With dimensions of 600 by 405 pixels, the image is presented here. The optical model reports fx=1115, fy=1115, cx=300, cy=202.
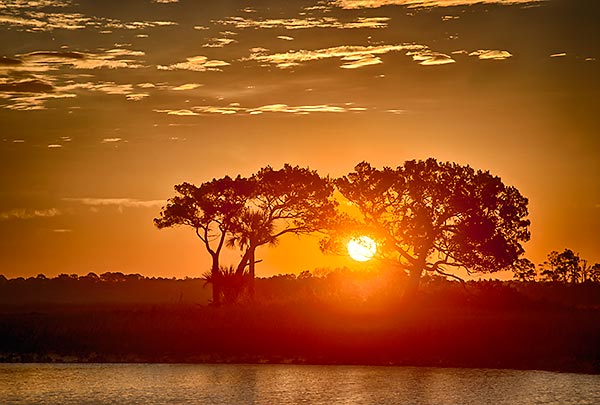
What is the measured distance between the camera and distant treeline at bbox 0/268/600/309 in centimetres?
7838

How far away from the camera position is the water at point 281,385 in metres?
47.8

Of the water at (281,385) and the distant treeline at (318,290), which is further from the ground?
the distant treeline at (318,290)

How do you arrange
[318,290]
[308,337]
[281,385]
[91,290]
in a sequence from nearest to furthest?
[281,385], [308,337], [318,290], [91,290]

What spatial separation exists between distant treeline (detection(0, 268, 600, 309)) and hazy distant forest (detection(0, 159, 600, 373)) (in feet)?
0.96

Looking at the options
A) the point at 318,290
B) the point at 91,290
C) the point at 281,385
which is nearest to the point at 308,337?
the point at 281,385

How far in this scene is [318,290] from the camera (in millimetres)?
85062

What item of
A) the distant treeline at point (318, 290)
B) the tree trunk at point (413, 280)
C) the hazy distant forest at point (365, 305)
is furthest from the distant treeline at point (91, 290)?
the tree trunk at point (413, 280)

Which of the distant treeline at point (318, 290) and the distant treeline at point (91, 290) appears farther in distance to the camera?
the distant treeline at point (91, 290)

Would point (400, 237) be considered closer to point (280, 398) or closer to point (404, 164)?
point (404, 164)

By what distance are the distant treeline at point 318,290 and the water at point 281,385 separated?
15.9 m

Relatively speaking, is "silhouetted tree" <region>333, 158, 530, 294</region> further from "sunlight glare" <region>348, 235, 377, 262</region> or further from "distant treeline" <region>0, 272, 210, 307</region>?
"distant treeline" <region>0, 272, 210, 307</region>

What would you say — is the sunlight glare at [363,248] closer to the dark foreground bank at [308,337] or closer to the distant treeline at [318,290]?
the distant treeline at [318,290]

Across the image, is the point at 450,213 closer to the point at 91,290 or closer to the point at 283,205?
the point at 283,205

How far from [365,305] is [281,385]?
2223cm
